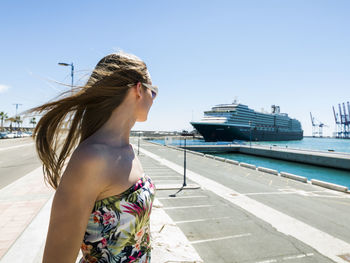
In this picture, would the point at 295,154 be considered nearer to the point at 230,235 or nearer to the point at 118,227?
the point at 230,235

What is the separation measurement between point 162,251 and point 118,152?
12.6ft

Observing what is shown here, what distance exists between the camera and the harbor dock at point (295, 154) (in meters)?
27.7

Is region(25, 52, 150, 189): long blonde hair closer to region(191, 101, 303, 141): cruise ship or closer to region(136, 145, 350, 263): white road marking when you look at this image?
region(136, 145, 350, 263): white road marking

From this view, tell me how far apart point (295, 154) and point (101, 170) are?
37.7m

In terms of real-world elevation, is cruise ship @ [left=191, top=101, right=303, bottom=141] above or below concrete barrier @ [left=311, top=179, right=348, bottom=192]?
above

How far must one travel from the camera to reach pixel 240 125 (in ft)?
197

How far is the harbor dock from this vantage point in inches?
1090

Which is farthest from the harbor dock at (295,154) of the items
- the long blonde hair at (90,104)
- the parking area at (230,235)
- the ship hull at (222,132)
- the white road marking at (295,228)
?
the long blonde hair at (90,104)

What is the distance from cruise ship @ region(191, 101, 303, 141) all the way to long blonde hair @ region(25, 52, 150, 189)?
184ft

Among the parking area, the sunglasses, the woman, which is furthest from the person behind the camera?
the parking area

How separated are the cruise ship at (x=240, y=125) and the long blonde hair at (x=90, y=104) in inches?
2209

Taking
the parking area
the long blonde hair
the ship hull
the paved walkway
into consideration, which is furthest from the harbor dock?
the long blonde hair

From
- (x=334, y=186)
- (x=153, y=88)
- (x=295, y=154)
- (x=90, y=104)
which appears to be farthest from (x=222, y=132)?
(x=90, y=104)

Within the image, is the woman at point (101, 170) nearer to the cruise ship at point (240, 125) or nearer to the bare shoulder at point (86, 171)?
the bare shoulder at point (86, 171)
